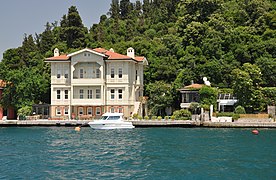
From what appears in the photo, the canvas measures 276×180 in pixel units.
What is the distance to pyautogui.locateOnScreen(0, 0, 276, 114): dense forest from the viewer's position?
69.0m

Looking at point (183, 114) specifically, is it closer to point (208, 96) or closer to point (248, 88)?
point (208, 96)

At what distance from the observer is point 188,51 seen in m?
80.8

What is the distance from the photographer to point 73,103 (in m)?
69.1

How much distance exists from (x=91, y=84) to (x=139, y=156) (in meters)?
36.3

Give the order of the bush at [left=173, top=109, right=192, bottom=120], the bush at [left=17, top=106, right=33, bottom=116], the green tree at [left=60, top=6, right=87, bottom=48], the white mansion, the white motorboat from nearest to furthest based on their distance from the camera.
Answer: the white motorboat → the bush at [left=173, top=109, right=192, bottom=120] → the bush at [left=17, top=106, right=33, bottom=116] → the white mansion → the green tree at [left=60, top=6, right=87, bottom=48]

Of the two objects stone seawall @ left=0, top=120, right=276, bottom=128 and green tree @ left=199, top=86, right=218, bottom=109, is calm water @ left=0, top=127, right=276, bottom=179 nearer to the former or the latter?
stone seawall @ left=0, top=120, right=276, bottom=128

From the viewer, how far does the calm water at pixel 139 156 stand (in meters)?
26.8

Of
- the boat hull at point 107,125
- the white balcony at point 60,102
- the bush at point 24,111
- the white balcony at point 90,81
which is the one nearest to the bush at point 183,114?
the boat hull at point 107,125

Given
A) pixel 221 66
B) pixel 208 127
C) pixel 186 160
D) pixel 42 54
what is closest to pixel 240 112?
pixel 208 127

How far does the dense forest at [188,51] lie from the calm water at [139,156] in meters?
21.4

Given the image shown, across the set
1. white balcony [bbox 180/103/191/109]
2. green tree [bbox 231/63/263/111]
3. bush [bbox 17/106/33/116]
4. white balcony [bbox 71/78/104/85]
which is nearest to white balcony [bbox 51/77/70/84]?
white balcony [bbox 71/78/104/85]

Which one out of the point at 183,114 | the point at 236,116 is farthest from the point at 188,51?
the point at 236,116

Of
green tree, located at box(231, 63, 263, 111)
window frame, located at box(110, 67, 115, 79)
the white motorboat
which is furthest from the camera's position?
window frame, located at box(110, 67, 115, 79)

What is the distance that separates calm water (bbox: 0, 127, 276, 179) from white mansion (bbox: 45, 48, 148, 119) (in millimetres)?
21074
